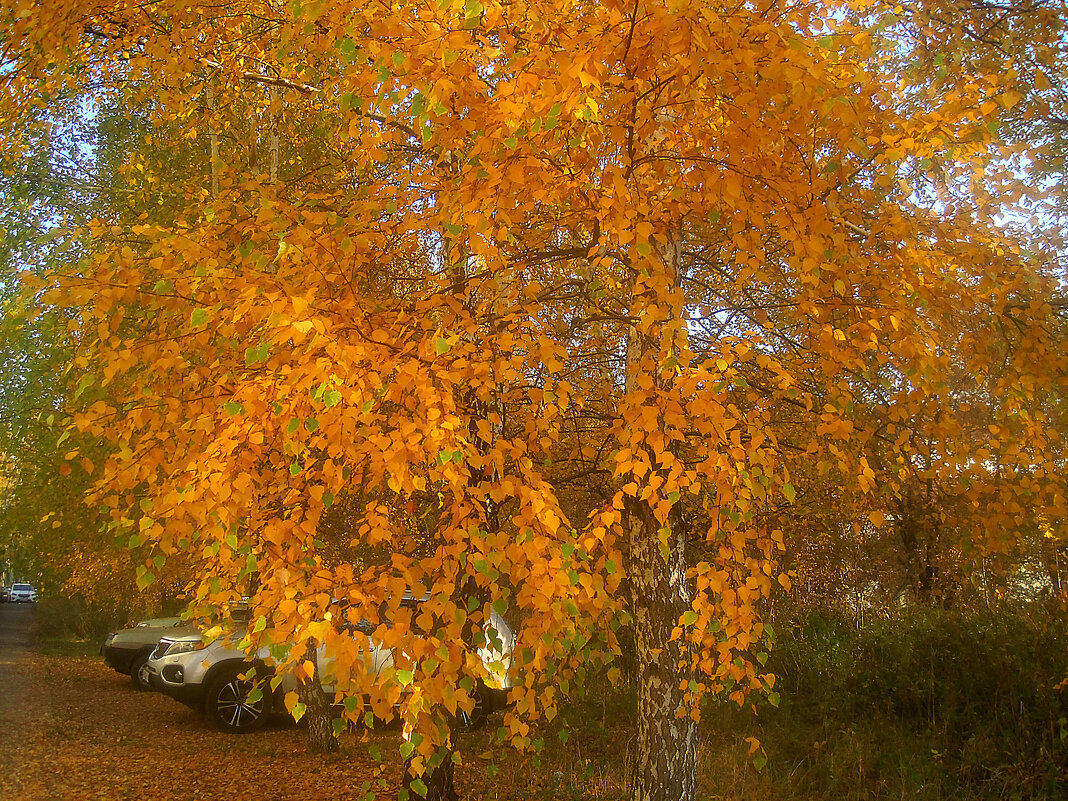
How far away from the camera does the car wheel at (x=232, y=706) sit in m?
9.09

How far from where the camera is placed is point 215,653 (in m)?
9.15

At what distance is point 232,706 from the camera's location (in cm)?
919

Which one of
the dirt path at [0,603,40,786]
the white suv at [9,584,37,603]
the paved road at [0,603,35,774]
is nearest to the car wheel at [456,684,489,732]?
the dirt path at [0,603,40,786]

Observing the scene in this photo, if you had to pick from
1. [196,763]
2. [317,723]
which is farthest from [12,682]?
[317,723]

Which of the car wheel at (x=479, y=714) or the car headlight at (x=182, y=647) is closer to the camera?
the car wheel at (x=479, y=714)

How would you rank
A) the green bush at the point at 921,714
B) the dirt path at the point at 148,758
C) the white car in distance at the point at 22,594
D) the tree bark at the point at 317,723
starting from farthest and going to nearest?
the white car in distance at the point at 22,594 < the tree bark at the point at 317,723 < the dirt path at the point at 148,758 < the green bush at the point at 921,714

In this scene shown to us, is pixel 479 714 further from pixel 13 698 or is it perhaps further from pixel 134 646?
pixel 13 698

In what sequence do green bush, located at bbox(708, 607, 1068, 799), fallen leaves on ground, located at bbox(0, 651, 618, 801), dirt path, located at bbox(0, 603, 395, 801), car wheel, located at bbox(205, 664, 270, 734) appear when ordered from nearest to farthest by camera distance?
1. green bush, located at bbox(708, 607, 1068, 799)
2. fallen leaves on ground, located at bbox(0, 651, 618, 801)
3. dirt path, located at bbox(0, 603, 395, 801)
4. car wheel, located at bbox(205, 664, 270, 734)

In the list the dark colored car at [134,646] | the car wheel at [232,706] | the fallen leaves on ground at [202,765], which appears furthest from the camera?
the dark colored car at [134,646]

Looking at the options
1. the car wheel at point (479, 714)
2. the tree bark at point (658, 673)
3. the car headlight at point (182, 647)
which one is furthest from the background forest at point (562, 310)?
the car headlight at point (182, 647)

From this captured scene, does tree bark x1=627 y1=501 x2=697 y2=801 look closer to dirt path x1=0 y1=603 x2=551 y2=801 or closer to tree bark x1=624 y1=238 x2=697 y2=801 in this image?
tree bark x1=624 y1=238 x2=697 y2=801

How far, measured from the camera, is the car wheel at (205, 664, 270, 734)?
9.09m

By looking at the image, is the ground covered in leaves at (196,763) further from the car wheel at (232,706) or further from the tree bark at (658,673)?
the tree bark at (658,673)

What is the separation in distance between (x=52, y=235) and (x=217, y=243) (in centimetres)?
75
